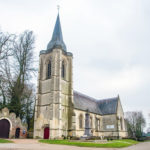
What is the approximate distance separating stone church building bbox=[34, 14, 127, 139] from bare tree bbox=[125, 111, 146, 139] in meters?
23.1

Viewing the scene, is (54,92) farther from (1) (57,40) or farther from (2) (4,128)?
(1) (57,40)

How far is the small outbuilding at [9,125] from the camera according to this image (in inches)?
1017

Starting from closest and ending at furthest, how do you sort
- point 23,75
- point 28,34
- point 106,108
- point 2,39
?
point 2,39
point 23,75
point 28,34
point 106,108

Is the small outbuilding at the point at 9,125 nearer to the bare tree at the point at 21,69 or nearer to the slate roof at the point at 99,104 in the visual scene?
the bare tree at the point at 21,69

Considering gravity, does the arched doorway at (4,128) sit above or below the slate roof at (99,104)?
below

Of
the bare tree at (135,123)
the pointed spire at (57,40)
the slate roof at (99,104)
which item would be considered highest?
the pointed spire at (57,40)

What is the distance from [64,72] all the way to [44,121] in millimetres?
10345

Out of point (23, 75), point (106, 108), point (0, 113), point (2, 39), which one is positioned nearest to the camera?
point (2, 39)

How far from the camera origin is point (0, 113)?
25672 millimetres

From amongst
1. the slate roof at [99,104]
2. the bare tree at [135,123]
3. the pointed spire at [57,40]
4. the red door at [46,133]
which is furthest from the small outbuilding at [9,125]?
the bare tree at [135,123]

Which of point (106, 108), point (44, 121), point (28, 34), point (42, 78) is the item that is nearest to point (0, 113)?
point (44, 121)

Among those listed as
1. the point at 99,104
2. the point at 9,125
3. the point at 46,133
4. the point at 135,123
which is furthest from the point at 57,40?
the point at 135,123

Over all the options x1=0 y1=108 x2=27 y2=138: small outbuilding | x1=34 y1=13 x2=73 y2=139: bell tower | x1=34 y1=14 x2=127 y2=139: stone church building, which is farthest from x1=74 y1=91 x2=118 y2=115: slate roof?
x1=0 y1=108 x2=27 y2=138: small outbuilding

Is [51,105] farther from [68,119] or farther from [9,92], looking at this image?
[9,92]
